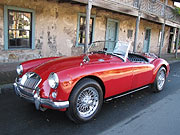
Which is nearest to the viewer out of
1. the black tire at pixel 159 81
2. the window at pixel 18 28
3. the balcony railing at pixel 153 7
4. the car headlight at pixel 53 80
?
the car headlight at pixel 53 80

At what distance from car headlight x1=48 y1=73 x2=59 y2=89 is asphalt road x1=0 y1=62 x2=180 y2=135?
762mm

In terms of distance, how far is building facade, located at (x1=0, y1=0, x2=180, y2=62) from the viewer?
7.38 metres

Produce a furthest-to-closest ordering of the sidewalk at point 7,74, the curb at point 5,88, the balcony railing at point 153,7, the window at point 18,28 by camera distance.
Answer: the balcony railing at point 153,7 → the window at point 18,28 → the sidewalk at point 7,74 → the curb at point 5,88

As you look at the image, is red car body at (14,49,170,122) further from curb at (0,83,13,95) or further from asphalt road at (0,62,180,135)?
curb at (0,83,13,95)

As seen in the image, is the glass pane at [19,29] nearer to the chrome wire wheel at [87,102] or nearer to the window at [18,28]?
the window at [18,28]

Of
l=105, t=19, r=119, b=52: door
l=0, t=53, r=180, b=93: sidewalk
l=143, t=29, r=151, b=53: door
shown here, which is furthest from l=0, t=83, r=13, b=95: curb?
l=143, t=29, r=151, b=53: door

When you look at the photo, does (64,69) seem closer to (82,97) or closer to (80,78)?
(80,78)

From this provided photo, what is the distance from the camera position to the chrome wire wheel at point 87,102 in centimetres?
322

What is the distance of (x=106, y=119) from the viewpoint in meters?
3.45

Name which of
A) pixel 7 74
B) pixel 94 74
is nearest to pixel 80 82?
pixel 94 74

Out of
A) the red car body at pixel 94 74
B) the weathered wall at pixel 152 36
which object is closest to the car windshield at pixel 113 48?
the red car body at pixel 94 74

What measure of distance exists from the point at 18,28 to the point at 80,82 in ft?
18.7

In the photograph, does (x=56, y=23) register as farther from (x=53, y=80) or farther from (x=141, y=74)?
(x=53, y=80)

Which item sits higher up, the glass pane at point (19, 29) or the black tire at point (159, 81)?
the glass pane at point (19, 29)
